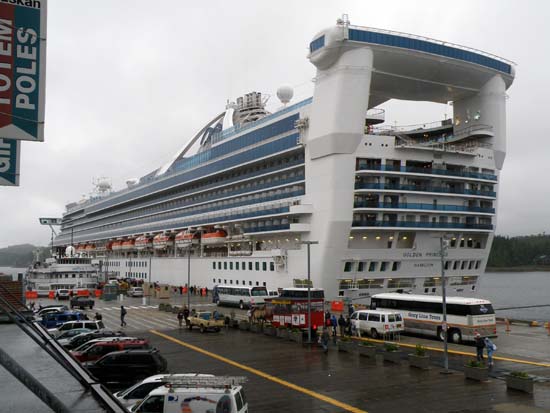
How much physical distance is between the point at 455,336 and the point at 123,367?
20067 mm

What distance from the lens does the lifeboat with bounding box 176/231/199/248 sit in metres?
81.6

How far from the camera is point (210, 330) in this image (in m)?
38.4

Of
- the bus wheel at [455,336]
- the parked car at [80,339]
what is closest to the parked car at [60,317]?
the parked car at [80,339]

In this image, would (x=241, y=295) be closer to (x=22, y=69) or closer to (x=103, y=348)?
(x=103, y=348)

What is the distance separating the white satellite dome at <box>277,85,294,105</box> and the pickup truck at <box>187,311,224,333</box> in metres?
39.1

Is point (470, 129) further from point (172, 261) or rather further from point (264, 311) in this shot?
point (172, 261)

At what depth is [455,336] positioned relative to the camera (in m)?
31.4

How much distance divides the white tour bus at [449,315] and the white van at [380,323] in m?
1.43

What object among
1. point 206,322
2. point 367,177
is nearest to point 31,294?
point 206,322

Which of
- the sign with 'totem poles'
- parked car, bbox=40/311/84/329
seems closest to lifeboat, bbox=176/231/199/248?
parked car, bbox=40/311/84/329

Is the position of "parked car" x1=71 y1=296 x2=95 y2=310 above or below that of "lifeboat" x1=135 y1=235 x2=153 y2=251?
below

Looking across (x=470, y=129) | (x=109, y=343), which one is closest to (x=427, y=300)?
(x=109, y=343)

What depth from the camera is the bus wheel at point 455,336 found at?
31.2m

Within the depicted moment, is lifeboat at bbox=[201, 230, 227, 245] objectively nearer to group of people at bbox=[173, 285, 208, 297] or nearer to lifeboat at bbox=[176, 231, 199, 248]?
lifeboat at bbox=[176, 231, 199, 248]
